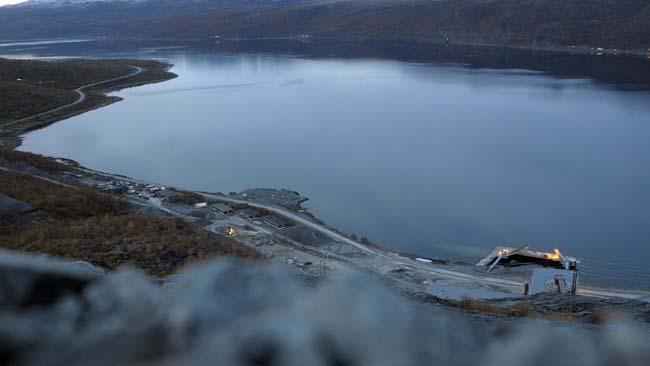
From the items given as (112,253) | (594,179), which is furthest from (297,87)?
(112,253)

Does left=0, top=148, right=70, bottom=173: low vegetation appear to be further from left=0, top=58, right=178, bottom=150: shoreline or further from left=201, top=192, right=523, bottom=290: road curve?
left=0, top=58, right=178, bottom=150: shoreline

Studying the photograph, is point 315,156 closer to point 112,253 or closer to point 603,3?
point 112,253

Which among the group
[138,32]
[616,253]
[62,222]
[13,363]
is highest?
[138,32]

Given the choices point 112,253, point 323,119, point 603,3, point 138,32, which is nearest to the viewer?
point 112,253

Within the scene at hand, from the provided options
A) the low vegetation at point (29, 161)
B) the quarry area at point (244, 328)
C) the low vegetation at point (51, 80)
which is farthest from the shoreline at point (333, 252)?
the low vegetation at point (51, 80)

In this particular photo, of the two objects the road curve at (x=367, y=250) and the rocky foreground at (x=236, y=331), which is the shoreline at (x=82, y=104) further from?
the rocky foreground at (x=236, y=331)

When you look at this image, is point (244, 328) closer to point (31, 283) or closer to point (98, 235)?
point (31, 283)

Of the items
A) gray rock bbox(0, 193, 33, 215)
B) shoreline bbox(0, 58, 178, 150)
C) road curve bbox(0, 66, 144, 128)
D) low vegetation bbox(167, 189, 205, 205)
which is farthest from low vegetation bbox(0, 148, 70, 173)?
road curve bbox(0, 66, 144, 128)
